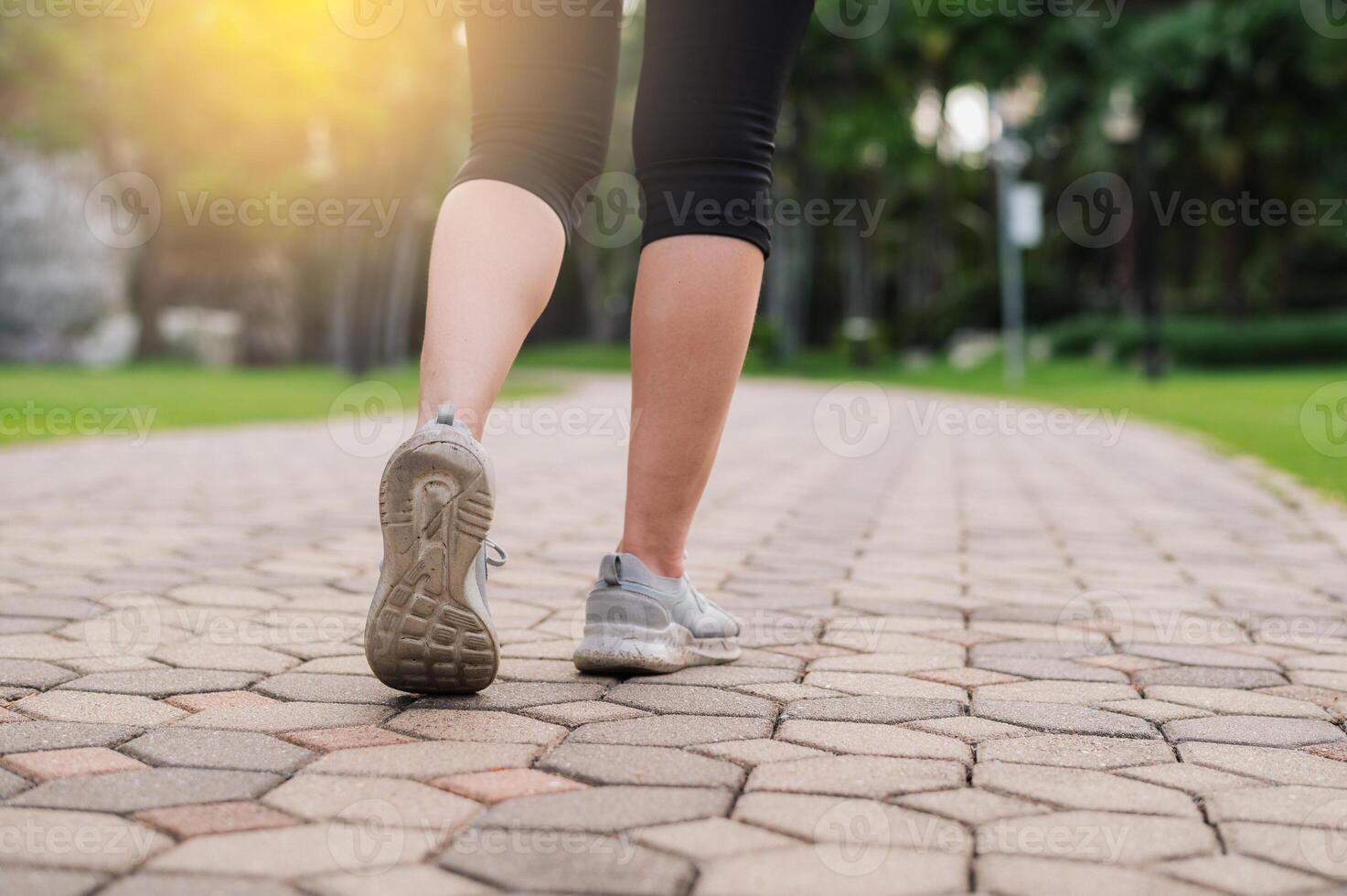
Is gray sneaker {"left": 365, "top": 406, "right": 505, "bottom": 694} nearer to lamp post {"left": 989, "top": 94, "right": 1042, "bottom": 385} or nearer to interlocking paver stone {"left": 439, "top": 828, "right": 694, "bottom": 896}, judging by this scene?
interlocking paver stone {"left": 439, "top": 828, "right": 694, "bottom": 896}

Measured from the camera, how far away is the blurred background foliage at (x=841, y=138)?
14117mm

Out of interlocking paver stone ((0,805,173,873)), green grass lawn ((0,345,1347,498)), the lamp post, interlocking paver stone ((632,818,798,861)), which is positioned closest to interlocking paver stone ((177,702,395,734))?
interlocking paver stone ((0,805,173,873))

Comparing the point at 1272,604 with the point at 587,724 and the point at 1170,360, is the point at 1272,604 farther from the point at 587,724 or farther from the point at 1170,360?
the point at 1170,360

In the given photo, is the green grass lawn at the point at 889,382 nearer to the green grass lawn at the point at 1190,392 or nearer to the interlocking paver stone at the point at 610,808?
the green grass lawn at the point at 1190,392

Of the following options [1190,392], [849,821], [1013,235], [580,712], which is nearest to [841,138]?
[1013,235]

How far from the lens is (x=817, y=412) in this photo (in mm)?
13812

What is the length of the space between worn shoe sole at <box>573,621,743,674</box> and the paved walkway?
0.13ft

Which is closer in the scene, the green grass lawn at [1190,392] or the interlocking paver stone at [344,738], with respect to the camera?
the interlocking paver stone at [344,738]

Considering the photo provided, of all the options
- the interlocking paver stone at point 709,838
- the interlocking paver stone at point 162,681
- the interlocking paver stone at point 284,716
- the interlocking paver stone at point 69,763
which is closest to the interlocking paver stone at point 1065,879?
the interlocking paver stone at point 709,838

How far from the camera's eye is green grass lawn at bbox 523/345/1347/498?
806cm

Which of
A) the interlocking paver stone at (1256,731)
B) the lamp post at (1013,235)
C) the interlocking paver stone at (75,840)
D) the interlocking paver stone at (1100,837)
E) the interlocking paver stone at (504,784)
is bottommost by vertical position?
the interlocking paver stone at (1256,731)

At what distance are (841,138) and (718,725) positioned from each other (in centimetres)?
2444

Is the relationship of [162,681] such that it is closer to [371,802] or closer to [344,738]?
[344,738]

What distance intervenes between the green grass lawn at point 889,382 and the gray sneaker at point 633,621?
13.8 feet
